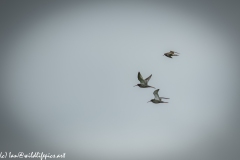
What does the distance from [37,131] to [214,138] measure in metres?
2.82

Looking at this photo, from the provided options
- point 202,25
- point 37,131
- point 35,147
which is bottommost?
point 35,147

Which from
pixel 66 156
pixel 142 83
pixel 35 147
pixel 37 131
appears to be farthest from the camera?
pixel 37 131

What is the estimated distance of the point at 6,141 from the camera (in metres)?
6.33

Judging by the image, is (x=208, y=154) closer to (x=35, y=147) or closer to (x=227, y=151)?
(x=227, y=151)

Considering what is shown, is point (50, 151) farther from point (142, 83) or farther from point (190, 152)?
point (142, 83)

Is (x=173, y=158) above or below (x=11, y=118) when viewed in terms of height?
below

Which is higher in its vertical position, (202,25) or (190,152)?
(202,25)

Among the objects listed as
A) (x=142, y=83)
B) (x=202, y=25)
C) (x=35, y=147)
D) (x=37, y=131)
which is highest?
(x=202, y=25)

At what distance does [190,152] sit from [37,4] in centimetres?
318

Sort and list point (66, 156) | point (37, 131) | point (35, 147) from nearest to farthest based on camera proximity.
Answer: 1. point (66, 156)
2. point (35, 147)
3. point (37, 131)

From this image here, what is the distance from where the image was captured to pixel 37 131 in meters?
6.81

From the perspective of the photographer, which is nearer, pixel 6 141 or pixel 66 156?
pixel 66 156

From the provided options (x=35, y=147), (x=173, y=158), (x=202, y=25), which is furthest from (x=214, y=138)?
(x=35, y=147)

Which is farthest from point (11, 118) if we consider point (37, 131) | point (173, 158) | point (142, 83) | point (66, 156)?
point (142, 83)
